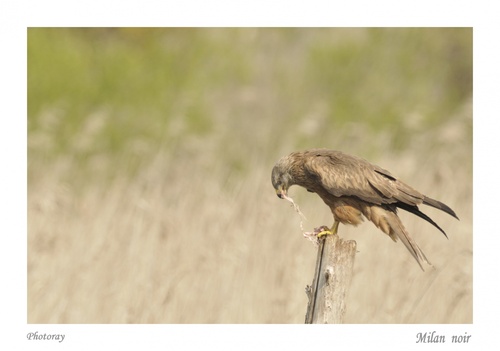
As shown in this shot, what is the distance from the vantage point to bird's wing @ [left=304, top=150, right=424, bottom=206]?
17.7 ft

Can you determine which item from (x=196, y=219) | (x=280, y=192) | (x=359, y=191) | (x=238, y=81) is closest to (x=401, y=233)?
(x=359, y=191)

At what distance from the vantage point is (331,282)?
466 cm

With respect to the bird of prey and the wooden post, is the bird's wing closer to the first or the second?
the bird of prey

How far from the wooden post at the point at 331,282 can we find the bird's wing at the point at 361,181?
771mm

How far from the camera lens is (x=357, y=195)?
557 cm

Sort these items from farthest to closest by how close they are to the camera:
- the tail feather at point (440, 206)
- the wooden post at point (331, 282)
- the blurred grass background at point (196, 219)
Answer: the blurred grass background at point (196, 219) → the tail feather at point (440, 206) → the wooden post at point (331, 282)

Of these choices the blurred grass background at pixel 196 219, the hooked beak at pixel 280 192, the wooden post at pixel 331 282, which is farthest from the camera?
the blurred grass background at pixel 196 219

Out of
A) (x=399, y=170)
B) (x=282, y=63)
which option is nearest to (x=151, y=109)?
(x=282, y=63)

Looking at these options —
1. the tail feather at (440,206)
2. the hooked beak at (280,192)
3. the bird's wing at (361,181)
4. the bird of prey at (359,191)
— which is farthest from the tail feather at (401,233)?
the hooked beak at (280,192)

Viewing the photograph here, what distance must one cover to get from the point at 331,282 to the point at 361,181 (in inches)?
42.9

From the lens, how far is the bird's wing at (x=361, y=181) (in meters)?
5.38

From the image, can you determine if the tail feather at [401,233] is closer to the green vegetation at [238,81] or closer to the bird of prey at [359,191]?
the bird of prey at [359,191]

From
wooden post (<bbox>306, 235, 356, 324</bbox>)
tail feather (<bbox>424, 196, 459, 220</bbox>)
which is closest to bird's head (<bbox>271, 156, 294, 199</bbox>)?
tail feather (<bbox>424, 196, 459, 220</bbox>)

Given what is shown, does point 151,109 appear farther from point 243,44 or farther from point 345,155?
point 345,155
